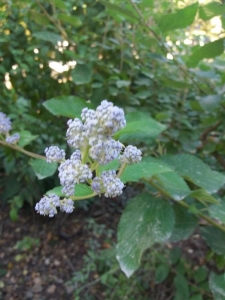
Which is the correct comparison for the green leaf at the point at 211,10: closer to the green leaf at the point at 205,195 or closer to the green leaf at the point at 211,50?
the green leaf at the point at 211,50

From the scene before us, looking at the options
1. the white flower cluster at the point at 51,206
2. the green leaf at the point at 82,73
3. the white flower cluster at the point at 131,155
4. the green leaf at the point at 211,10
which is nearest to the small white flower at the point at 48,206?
the white flower cluster at the point at 51,206

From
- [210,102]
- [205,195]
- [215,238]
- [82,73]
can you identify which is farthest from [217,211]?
[82,73]

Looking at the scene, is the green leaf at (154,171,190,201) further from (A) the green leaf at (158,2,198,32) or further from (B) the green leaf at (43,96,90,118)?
(A) the green leaf at (158,2,198,32)

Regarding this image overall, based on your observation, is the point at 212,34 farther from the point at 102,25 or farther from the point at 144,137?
the point at 144,137

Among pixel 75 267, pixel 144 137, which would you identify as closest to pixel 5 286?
pixel 75 267

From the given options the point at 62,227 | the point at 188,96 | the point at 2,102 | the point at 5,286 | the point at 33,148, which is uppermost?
the point at 188,96

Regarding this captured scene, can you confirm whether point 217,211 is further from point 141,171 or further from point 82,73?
point 82,73
